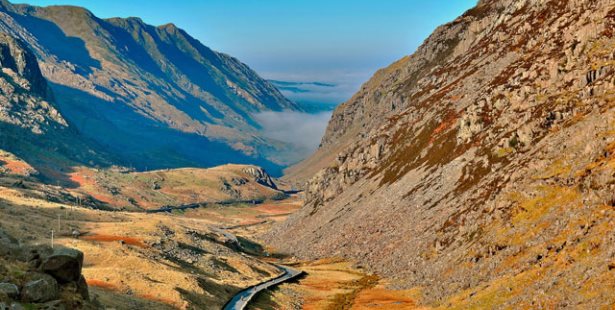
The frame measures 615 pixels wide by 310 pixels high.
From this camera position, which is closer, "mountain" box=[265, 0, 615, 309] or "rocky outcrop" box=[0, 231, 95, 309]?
"rocky outcrop" box=[0, 231, 95, 309]

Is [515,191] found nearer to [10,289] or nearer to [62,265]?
[62,265]

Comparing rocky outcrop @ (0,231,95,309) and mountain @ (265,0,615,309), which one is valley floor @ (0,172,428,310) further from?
rocky outcrop @ (0,231,95,309)

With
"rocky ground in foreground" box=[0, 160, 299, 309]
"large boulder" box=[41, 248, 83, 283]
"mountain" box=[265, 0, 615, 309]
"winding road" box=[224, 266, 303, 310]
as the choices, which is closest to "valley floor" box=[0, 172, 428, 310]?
"rocky ground in foreground" box=[0, 160, 299, 309]

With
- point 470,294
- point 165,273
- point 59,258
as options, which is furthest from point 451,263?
point 59,258

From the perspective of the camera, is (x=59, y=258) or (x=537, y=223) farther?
(x=537, y=223)

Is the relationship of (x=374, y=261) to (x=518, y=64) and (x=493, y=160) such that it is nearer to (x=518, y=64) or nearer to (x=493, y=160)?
(x=493, y=160)

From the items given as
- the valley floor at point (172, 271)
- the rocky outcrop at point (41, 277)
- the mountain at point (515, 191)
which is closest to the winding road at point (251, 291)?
the valley floor at point (172, 271)

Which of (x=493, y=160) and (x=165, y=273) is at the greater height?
(x=493, y=160)

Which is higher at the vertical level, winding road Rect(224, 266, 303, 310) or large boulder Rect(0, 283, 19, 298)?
large boulder Rect(0, 283, 19, 298)

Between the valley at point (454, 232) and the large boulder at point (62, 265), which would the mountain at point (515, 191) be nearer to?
the valley at point (454, 232)
